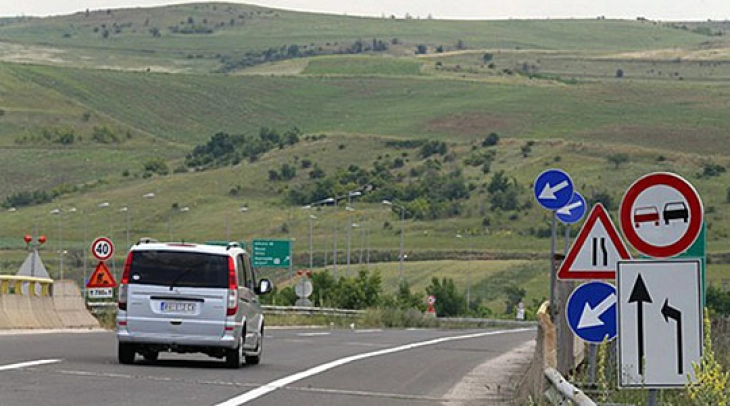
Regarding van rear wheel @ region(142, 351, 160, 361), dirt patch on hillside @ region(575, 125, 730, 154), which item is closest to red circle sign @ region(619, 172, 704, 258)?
van rear wheel @ region(142, 351, 160, 361)

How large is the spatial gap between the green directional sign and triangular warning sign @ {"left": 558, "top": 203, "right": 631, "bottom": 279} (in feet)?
232

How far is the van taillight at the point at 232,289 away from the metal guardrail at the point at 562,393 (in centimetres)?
856

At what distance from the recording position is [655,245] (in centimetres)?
1322

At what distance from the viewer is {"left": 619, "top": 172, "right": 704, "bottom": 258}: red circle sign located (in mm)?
13047

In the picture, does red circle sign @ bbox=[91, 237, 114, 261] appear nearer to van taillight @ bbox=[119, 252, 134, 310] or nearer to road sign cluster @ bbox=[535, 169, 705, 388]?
van taillight @ bbox=[119, 252, 134, 310]

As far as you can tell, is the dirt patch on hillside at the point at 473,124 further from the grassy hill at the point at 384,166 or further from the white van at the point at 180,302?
the white van at the point at 180,302

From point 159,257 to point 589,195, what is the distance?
114m

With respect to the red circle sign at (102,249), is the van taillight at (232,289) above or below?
above

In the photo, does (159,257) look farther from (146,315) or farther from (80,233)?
(80,233)

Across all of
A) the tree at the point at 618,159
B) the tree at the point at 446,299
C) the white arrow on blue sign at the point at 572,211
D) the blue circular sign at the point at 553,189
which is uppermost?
the blue circular sign at the point at 553,189

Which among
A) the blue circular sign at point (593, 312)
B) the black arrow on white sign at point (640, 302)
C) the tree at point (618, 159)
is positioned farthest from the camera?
the tree at point (618, 159)

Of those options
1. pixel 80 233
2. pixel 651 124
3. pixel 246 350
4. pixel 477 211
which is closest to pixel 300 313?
pixel 246 350

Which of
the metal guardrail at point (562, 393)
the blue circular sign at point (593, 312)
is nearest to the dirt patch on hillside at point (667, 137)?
the blue circular sign at point (593, 312)

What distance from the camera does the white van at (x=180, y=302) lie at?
2464 centimetres
